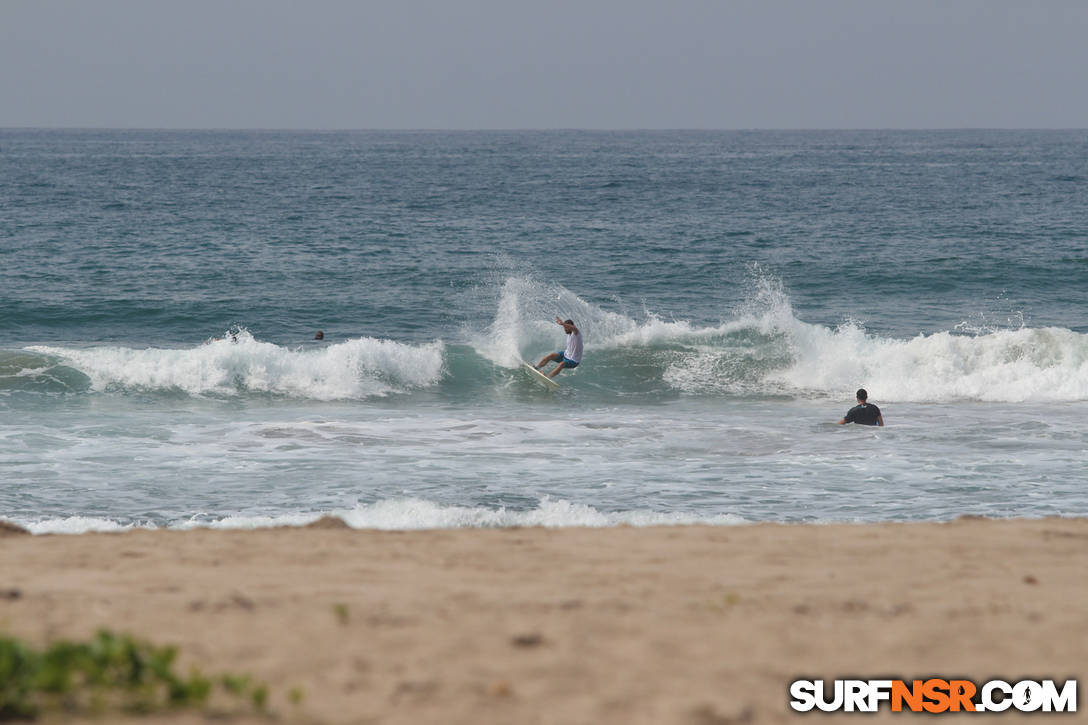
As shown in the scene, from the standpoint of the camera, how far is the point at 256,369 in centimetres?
2064

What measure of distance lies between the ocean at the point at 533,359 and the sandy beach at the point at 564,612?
308 centimetres

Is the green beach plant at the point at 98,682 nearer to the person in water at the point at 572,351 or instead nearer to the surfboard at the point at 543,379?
the person in water at the point at 572,351

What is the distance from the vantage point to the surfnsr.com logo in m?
4.67

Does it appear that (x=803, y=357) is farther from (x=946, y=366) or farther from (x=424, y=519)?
(x=424, y=519)

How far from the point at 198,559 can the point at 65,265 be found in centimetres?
2860

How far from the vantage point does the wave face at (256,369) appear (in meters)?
20.0

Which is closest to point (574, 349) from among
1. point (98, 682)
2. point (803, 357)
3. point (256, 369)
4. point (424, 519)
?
point (803, 357)

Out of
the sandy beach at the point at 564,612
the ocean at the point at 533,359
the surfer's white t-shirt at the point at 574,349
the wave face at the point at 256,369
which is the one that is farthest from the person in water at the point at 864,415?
the sandy beach at the point at 564,612

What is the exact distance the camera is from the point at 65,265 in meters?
33.1

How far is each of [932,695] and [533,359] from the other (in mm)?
18917

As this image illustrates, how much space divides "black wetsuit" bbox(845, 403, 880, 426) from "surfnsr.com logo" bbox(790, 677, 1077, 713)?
1212cm

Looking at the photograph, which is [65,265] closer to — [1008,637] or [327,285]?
[327,285]

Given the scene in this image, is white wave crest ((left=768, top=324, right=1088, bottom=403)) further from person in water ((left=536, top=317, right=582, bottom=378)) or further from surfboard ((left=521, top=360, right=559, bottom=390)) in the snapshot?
surfboard ((left=521, top=360, right=559, bottom=390))

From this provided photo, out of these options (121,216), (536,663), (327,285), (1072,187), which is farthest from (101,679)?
(1072,187)
